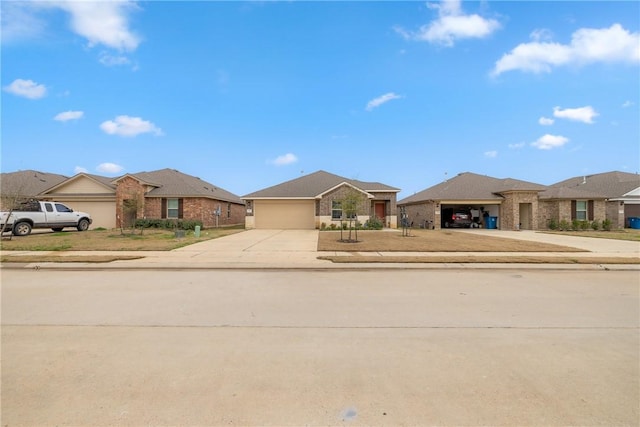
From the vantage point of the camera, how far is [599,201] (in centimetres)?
2798

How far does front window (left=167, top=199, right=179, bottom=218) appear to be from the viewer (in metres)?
26.9

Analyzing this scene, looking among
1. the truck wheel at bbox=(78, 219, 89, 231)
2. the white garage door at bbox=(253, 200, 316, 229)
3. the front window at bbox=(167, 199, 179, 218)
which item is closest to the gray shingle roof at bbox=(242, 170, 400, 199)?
the white garage door at bbox=(253, 200, 316, 229)

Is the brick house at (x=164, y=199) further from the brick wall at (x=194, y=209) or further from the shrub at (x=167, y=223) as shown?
the shrub at (x=167, y=223)

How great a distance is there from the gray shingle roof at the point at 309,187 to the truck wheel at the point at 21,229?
553 inches

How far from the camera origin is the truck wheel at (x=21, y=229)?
58.9 feet

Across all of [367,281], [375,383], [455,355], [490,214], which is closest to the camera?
[375,383]

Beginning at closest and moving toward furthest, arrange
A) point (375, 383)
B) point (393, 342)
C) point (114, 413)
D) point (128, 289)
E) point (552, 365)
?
point (114, 413) → point (375, 383) → point (552, 365) → point (393, 342) → point (128, 289)

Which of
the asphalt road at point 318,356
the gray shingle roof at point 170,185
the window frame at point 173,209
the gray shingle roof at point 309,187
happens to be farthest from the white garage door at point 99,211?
the asphalt road at point 318,356

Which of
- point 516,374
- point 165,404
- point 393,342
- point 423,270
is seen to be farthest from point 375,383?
point 423,270

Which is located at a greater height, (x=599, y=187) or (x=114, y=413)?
(x=599, y=187)

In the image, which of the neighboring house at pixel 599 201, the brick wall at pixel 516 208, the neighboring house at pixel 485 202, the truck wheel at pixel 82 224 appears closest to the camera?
the truck wheel at pixel 82 224

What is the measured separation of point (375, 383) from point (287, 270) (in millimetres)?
6622

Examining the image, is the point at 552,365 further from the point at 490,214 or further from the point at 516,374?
the point at 490,214

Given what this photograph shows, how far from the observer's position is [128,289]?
23.9 feet
